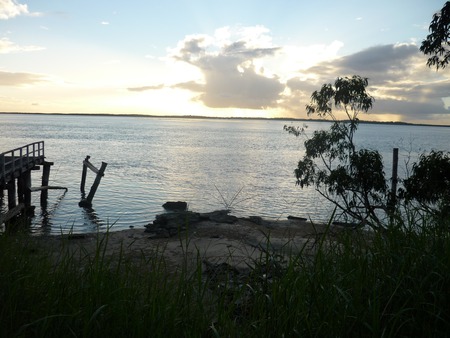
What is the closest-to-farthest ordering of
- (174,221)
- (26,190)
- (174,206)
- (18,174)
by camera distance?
1. (174,221)
2. (18,174)
3. (26,190)
4. (174,206)

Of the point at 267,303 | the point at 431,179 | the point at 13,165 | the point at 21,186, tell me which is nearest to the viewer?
the point at 267,303

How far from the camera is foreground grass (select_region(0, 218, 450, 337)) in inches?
124

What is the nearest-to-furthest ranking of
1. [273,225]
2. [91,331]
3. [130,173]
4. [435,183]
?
[91,331], [435,183], [273,225], [130,173]

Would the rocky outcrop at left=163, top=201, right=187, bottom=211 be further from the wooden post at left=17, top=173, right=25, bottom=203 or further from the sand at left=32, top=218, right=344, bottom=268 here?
the wooden post at left=17, top=173, right=25, bottom=203

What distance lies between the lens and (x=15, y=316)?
345cm

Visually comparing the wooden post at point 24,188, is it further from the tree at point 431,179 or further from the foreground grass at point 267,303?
the foreground grass at point 267,303

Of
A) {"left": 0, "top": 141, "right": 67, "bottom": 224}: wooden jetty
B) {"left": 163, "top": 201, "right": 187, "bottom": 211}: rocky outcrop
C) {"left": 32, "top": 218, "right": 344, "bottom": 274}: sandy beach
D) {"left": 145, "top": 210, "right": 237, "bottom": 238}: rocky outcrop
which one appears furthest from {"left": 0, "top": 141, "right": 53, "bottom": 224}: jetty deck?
{"left": 163, "top": 201, "right": 187, "bottom": 211}: rocky outcrop

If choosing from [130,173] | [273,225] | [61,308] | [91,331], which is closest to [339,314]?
[91,331]

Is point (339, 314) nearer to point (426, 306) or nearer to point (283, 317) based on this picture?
point (283, 317)

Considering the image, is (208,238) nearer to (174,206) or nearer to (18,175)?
(174,206)

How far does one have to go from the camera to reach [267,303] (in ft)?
11.4

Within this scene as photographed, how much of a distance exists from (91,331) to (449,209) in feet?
17.2

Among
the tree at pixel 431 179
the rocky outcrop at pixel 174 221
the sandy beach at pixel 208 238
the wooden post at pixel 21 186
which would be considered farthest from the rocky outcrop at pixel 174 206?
the tree at pixel 431 179

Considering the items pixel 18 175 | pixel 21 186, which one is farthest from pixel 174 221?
pixel 21 186
